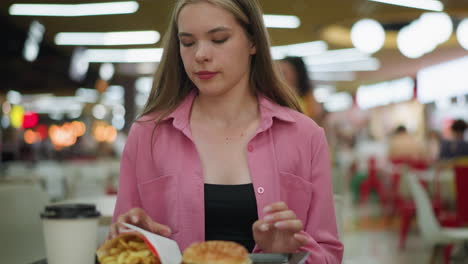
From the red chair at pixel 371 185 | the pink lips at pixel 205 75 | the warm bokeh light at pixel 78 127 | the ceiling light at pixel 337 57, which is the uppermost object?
the ceiling light at pixel 337 57

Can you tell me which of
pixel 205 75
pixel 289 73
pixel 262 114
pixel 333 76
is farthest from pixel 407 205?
pixel 333 76

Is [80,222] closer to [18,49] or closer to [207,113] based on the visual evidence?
[207,113]

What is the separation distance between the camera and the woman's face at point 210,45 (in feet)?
4.15

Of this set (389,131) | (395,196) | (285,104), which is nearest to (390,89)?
(389,131)

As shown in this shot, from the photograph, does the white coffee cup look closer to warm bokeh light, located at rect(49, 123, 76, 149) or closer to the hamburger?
the hamburger

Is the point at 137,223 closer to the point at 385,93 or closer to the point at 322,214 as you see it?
the point at 322,214

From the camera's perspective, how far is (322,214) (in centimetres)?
135

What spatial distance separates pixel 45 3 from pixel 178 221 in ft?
24.4

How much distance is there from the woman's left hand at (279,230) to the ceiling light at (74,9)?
7.14 m

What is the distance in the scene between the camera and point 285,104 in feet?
5.16

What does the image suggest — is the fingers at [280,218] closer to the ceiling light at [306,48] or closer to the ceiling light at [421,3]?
the ceiling light at [421,3]

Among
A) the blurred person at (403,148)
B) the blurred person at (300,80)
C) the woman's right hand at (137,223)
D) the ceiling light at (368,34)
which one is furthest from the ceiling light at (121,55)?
the woman's right hand at (137,223)

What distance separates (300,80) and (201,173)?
2513mm

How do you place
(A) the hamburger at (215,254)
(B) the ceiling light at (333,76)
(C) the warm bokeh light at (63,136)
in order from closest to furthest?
(A) the hamburger at (215,254) < (B) the ceiling light at (333,76) < (C) the warm bokeh light at (63,136)
